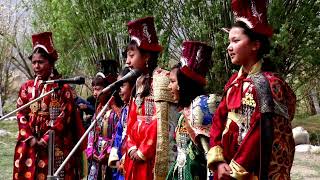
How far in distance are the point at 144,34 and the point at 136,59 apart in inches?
8.1

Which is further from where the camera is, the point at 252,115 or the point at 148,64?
the point at 148,64

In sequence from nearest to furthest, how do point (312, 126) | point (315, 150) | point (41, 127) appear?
point (41, 127)
point (315, 150)
point (312, 126)

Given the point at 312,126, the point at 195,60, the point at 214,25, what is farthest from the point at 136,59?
the point at 312,126

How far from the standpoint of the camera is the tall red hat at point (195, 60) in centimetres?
371

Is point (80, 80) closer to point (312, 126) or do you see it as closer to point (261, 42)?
point (261, 42)

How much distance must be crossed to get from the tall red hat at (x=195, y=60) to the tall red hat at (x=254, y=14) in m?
0.67

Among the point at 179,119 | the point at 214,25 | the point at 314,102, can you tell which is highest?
the point at 214,25

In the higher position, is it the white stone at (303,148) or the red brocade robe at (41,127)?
the red brocade robe at (41,127)

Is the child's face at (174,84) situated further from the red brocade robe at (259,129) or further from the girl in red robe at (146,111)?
the red brocade robe at (259,129)

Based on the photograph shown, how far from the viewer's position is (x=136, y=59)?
423 cm

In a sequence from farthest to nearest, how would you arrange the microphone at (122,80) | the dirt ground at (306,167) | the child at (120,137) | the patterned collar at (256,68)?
the dirt ground at (306,167)
the child at (120,137)
the microphone at (122,80)
the patterned collar at (256,68)

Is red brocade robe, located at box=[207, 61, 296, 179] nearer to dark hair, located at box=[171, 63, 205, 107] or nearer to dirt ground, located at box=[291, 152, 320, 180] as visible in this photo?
dark hair, located at box=[171, 63, 205, 107]

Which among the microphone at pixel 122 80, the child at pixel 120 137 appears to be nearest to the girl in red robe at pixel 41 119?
the child at pixel 120 137

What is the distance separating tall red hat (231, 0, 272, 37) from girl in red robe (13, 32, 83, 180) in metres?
2.27
